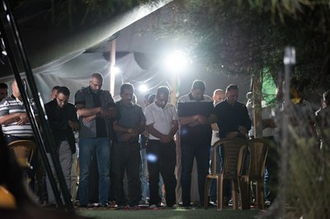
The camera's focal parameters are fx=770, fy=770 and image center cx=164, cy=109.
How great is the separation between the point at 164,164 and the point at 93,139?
1.26m

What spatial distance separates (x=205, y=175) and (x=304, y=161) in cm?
792

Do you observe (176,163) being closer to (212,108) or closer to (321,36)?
(212,108)

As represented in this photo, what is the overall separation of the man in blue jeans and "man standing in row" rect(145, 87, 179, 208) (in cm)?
77

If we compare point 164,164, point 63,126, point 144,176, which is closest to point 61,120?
point 63,126

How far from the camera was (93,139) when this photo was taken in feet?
38.8

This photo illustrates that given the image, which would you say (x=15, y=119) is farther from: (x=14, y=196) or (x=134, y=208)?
(x=14, y=196)

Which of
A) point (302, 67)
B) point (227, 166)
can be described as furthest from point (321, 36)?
point (227, 166)

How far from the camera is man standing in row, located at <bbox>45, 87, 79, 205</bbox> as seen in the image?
1170 cm

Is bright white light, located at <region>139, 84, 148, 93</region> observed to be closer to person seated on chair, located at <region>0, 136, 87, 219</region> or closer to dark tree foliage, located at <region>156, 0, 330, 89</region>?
dark tree foliage, located at <region>156, 0, 330, 89</region>

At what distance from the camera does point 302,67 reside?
22.2ft

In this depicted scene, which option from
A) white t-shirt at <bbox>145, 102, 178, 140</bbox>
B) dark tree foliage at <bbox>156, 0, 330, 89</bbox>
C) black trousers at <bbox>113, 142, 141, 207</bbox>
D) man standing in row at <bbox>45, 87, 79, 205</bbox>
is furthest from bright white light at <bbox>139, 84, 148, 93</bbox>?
dark tree foliage at <bbox>156, 0, 330, 89</bbox>

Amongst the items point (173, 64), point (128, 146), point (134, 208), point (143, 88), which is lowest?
point (134, 208)

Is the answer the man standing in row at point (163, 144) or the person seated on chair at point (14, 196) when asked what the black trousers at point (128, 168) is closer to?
the man standing in row at point (163, 144)

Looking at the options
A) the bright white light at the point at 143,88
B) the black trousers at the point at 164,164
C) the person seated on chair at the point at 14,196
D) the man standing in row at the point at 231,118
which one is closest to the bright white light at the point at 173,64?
the bright white light at the point at 143,88
